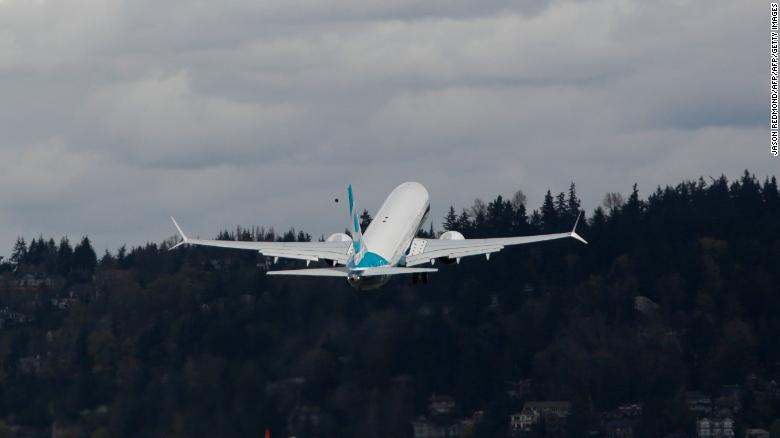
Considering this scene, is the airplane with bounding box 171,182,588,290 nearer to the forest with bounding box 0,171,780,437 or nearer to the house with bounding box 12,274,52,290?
the forest with bounding box 0,171,780,437

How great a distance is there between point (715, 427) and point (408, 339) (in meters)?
23.3

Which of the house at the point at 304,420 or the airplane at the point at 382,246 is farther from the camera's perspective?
the house at the point at 304,420

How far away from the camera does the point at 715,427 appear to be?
457 feet

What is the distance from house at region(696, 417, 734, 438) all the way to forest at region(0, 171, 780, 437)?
3.52ft

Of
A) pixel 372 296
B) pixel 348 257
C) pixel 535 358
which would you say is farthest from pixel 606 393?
pixel 348 257

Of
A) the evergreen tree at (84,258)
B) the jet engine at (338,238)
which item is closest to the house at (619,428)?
the jet engine at (338,238)

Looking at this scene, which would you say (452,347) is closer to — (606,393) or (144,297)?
(606,393)

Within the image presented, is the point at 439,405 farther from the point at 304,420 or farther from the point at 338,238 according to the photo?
the point at 338,238

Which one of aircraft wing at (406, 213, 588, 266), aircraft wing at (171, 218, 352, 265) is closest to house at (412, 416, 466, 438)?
aircraft wing at (406, 213, 588, 266)

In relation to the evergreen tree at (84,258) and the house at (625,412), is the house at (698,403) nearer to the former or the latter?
the house at (625,412)

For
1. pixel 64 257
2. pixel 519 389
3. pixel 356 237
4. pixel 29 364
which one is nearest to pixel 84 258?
pixel 64 257

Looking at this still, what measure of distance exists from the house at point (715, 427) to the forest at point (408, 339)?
1072 millimetres

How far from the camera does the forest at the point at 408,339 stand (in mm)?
127625

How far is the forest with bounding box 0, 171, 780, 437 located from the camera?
127625 mm
